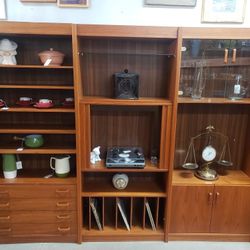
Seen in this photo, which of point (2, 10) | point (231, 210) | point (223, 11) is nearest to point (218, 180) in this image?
point (231, 210)

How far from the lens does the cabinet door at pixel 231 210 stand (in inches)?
84.6

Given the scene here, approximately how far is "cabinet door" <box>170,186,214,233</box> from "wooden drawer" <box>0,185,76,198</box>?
3.02ft

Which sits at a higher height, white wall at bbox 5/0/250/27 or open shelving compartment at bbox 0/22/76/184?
white wall at bbox 5/0/250/27

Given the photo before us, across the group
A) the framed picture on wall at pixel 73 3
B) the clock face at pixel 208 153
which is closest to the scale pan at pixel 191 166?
the clock face at pixel 208 153

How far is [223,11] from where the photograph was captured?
2.14 m

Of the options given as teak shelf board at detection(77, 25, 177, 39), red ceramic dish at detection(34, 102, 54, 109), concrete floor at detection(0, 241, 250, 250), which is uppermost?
teak shelf board at detection(77, 25, 177, 39)

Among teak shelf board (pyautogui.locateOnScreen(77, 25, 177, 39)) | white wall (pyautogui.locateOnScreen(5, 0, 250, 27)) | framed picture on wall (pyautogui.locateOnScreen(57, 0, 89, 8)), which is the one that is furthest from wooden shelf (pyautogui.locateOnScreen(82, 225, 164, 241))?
framed picture on wall (pyautogui.locateOnScreen(57, 0, 89, 8))

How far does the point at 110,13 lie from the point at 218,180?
1773mm

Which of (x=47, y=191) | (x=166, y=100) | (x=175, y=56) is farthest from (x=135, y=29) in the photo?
(x=47, y=191)

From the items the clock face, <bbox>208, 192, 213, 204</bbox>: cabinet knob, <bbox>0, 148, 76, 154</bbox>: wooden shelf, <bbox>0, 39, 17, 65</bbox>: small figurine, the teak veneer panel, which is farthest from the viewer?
the clock face

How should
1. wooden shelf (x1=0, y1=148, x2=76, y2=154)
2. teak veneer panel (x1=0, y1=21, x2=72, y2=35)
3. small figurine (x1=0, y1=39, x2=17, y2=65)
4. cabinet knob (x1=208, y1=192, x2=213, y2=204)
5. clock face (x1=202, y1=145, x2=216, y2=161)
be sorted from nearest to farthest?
teak veneer panel (x1=0, y1=21, x2=72, y2=35)
small figurine (x1=0, y1=39, x2=17, y2=65)
wooden shelf (x1=0, y1=148, x2=76, y2=154)
cabinet knob (x1=208, y1=192, x2=213, y2=204)
clock face (x1=202, y1=145, x2=216, y2=161)

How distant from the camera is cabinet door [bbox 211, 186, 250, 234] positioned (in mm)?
2148

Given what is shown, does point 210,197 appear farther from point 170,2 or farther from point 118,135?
point 170,2

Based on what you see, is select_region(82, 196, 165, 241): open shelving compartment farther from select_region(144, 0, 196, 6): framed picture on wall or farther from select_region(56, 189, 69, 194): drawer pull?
select_region(144, 0, 196, 6): framed picture on wall
